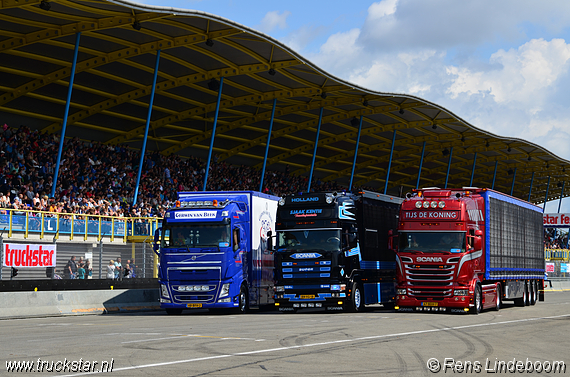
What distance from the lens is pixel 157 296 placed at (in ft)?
94.8

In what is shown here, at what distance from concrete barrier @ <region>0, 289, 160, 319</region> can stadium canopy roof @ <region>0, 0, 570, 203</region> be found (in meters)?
10.7

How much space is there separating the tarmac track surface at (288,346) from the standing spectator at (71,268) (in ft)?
19.2

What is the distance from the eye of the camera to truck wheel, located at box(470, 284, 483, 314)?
23.4m

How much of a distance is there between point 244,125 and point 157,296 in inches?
900

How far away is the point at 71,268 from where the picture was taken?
83.0ft

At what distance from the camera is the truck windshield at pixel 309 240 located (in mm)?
23969

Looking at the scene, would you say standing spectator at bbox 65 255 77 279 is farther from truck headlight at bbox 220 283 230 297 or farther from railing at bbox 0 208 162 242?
truck headlight at bbox 220 283 230 297

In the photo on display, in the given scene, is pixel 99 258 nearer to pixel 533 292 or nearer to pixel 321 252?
pixel 321 252

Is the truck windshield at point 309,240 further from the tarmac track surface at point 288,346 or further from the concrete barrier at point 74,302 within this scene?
the concrete barrier at point 74,302

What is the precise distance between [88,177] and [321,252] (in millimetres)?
19739

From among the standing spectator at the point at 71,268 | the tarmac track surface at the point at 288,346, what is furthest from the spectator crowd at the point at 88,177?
the tarmac track surface at the point at 288,346

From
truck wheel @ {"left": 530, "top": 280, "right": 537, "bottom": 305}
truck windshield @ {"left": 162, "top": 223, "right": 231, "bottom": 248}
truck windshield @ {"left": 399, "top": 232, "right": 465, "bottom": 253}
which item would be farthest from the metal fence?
truck wheel @ {"left": 530, "top": 280, "right": 537, "bottom": 305}

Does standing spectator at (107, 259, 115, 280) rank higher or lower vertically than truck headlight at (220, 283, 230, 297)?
higher

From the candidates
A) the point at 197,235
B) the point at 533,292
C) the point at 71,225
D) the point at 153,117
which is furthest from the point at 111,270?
the point at 153,117
